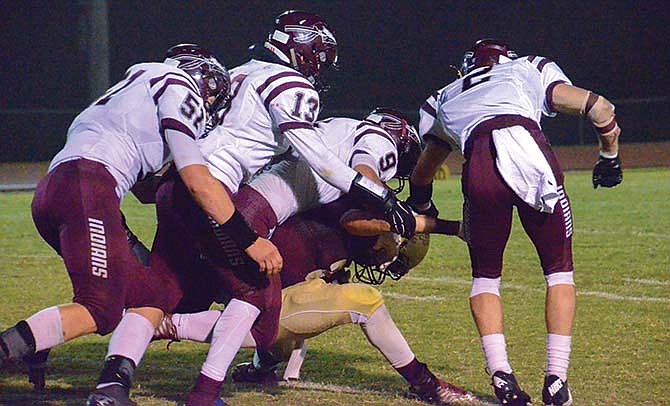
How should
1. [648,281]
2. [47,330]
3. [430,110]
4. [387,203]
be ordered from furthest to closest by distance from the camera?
[648,281]
[430,110]
[387,203]
[47,330]

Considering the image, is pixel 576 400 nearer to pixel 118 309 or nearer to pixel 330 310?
pixel 330 310

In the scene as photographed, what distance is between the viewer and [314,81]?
15.1 feet

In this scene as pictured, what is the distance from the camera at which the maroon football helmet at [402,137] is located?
4751mm

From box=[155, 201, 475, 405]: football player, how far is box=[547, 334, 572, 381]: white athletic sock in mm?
400

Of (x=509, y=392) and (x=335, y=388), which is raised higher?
(x=509, y=392)

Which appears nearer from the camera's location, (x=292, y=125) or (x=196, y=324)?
(x=292, y=125)

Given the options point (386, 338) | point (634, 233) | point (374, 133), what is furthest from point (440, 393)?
point (634, 233)

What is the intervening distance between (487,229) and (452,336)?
1.58 m

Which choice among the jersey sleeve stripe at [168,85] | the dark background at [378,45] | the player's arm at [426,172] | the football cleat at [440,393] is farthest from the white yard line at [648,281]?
the dark background at [378,45]

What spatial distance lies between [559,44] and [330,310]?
1967 cm

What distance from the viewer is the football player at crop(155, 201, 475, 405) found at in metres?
4.23

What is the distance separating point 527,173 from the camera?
4055mm

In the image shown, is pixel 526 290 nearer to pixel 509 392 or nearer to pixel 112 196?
pixel 509 392

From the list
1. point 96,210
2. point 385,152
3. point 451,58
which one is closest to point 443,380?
point 385,152
